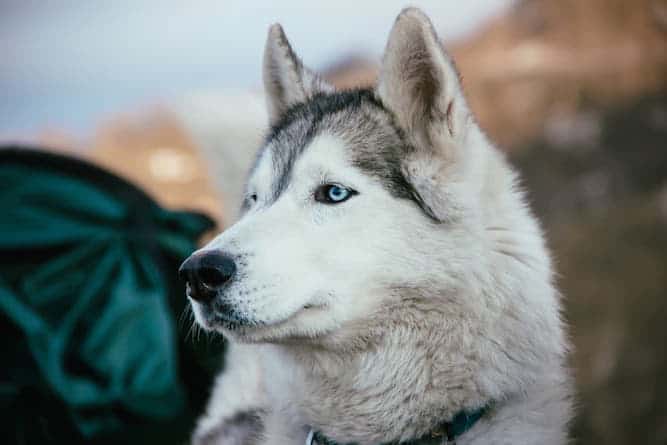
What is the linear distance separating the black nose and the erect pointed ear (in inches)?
28.9

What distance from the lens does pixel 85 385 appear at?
3.45m

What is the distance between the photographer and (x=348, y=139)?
6.90 feet

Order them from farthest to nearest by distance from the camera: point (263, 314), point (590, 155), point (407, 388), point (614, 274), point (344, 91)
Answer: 1. point (590, 155)
2. point (614, 274)
3. point (344, 91)
4. point (407, 388)
5. point (263, 314)

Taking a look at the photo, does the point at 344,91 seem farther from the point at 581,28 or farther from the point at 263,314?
the point at 581,28

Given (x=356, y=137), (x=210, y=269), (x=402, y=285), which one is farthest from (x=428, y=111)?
(x=210, y=269)

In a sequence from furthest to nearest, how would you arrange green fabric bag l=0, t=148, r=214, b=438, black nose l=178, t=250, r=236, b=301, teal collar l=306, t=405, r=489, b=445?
green fabric bag l=0, t=148, r=214, b=438 < teal collar l=306, t=405, r=489, b=445 < black nose l=178, t=250, r=236, b=301

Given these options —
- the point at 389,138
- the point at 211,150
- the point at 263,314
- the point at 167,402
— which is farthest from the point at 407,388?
the point at 211,150

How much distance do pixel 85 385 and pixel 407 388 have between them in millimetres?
2250

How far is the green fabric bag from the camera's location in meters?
3.41

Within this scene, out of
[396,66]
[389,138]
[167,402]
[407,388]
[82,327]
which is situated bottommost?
[167,402]

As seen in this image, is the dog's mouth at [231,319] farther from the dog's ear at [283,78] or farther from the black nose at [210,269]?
the dog's ear at [283,78]

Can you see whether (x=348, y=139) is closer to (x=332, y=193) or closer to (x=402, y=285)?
(x=332, y=193)

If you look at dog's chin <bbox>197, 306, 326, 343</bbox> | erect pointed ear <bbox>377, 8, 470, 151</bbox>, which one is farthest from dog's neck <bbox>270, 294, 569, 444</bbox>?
erect pointed ear <bbox>377, 8, 470, 151</bbox>

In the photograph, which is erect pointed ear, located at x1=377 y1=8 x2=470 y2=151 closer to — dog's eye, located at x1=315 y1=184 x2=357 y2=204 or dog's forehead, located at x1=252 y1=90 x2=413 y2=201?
dog's forehead, located at x1=252 y1=90 x2=413 y2=201
